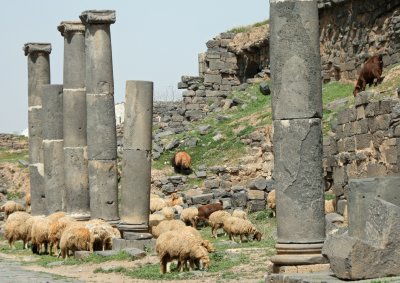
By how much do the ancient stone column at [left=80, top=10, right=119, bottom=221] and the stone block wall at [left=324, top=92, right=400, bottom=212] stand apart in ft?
18.7

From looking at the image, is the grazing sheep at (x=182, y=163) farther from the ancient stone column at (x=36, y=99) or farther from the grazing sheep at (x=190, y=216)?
the grazing sheep at (x=190, y=216)

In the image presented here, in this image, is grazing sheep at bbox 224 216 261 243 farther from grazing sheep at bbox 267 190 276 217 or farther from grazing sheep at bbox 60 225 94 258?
grazing sheep at bbox 267 190 276 217

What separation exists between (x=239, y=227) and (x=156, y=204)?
295 inches

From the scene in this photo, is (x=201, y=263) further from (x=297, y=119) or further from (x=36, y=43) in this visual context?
(x=36, y=43)

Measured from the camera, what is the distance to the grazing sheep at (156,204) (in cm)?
3052

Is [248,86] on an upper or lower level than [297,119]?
upper

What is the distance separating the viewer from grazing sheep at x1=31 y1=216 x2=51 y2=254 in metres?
24.3

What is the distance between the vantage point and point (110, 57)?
982 inches

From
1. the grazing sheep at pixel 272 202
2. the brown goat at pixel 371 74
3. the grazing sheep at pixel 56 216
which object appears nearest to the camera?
the grazing sheep at pixel 56 216

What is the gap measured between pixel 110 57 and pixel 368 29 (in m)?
13.2

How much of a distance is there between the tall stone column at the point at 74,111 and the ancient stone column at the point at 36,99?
5.11 metres

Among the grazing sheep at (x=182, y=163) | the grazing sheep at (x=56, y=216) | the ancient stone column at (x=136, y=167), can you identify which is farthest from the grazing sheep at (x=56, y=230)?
the grazing sheep at (x=182, y=163)

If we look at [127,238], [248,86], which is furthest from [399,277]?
[248,86]

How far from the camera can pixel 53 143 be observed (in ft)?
95.7
